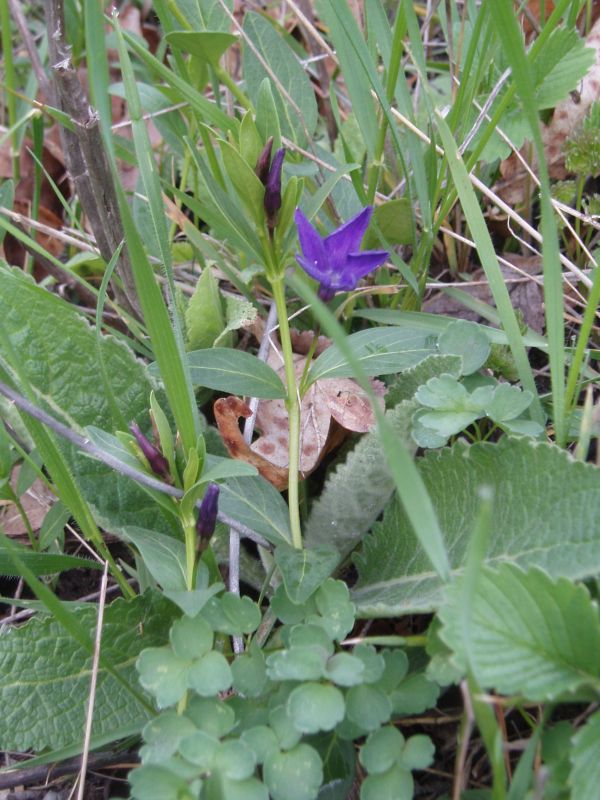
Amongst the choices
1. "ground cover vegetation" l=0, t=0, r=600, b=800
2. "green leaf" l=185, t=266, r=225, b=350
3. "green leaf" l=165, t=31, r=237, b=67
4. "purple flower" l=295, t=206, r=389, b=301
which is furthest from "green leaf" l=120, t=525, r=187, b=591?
"green leaf" l=165, t=31, r=237, b=67

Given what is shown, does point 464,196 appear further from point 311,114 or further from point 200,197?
point 200,197

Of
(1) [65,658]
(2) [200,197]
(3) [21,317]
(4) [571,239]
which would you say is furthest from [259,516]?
(4) [571,239]

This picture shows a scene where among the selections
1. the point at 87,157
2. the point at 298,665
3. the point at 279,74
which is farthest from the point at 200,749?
the point at 279,74

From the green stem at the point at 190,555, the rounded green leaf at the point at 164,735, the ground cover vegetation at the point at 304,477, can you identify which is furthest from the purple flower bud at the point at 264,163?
the rounded green leaf at the point at 164,735

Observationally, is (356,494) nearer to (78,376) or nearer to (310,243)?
(310,243)

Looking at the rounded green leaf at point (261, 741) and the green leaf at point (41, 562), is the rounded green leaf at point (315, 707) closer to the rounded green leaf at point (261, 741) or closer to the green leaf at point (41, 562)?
the rounded green leaf at point (261, 741)

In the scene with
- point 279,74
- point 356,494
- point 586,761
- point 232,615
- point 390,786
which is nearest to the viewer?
point 586,761
